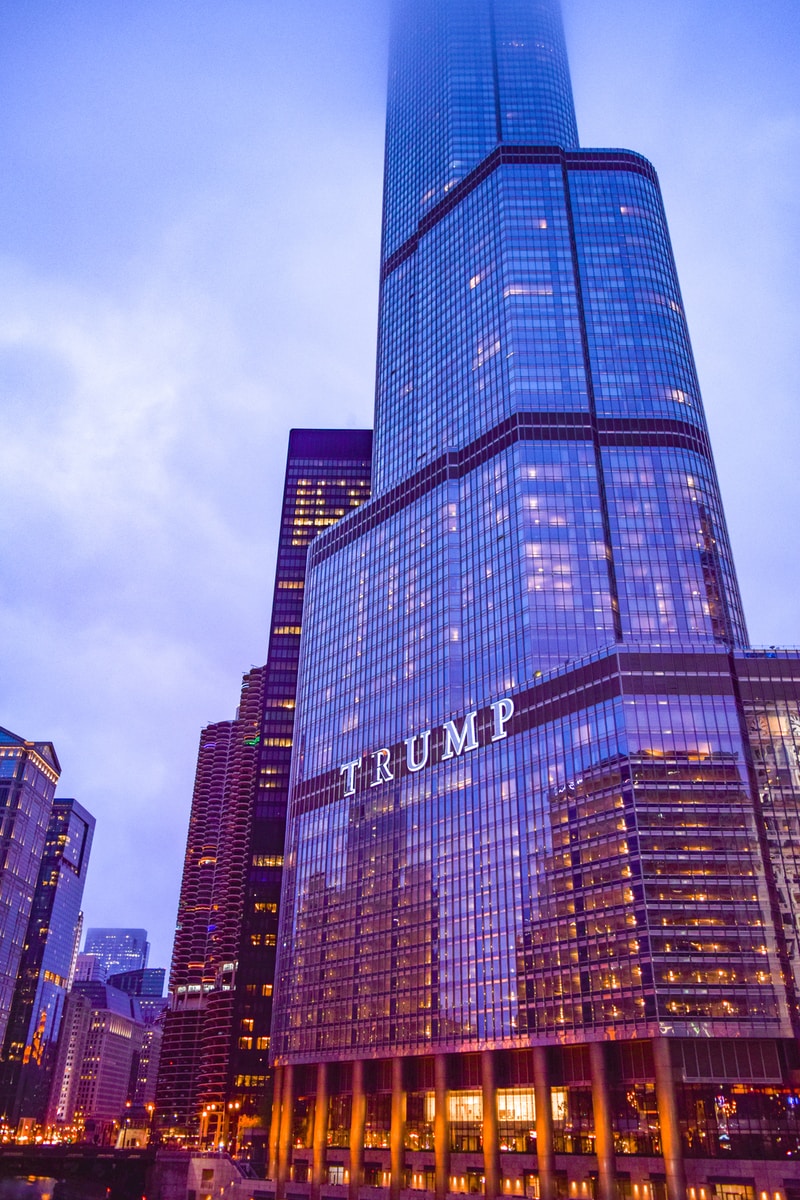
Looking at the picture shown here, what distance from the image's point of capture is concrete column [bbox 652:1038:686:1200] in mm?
93188

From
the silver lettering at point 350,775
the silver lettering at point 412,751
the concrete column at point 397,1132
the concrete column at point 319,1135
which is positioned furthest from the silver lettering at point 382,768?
the concrete column at point 319,1135

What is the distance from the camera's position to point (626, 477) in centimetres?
15350

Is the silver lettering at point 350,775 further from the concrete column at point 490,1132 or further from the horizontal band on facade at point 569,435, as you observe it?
the concrete column at point 490,1132

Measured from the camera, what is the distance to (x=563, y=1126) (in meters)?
112

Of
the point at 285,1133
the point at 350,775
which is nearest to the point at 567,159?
the point at 350,775

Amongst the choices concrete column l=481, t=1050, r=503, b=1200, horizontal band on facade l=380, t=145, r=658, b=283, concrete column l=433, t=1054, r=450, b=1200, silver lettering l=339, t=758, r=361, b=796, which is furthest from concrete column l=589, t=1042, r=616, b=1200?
horizontal band on facade l=380, t=145, r=658, b=283

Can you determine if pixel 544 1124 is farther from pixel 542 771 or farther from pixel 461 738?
pixel 461 738

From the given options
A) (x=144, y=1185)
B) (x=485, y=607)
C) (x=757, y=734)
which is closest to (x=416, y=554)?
(x=485, y=607)

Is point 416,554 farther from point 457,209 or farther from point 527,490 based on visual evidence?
point 457,209

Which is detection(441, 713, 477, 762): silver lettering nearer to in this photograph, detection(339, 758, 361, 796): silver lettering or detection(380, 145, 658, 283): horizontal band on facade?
detection(339, 758, 361, 796): silver lettering

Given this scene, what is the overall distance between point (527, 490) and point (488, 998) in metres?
77.1

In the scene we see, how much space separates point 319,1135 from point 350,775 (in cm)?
5563

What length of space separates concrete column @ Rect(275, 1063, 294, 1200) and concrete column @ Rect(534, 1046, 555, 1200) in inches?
2150

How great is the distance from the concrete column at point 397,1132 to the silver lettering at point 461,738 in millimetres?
44756
